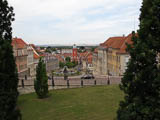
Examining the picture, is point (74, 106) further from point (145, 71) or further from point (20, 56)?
point (20, 56)

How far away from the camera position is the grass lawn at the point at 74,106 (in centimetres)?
1359

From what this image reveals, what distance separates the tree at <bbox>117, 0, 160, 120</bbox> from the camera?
593 cm

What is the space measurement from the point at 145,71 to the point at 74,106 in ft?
36.5

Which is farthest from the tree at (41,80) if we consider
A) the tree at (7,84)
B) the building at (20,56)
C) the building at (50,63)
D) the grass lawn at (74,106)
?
the building at (50,63)

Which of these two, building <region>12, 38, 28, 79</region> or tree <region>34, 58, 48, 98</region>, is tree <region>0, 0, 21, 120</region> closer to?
tree <region>34, 58, 48, 98</region>

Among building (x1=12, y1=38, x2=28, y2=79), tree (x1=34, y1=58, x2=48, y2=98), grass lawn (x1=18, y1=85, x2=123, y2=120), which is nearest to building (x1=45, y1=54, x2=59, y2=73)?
building (x1=12, y1=38, x2=28, y2=79)

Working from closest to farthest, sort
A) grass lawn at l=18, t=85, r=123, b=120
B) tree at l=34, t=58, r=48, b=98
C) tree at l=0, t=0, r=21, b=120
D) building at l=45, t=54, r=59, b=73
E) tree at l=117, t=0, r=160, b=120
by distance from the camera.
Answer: tree at l=117, t=0, r=160, b=120
tree at l=0, t=0, r=21, b=120
grass lawn at l=18, t=85, r=123, b=120
tree at l=34, t=58, r=48, b=98
building at l=45, t=54, r=59, b=73

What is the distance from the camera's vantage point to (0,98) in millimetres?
8109

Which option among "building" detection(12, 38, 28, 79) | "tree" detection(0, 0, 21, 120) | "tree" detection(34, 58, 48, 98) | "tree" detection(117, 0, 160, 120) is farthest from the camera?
"building" detection(12, 38, 28, 79)

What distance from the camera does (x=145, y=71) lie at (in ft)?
19.8

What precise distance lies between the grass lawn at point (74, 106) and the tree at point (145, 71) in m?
6.97

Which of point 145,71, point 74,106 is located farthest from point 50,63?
point 145,71

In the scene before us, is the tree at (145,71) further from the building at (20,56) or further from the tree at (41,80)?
the building at (20,56)

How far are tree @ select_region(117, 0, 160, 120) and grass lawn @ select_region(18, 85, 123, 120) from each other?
6971 millimetres
